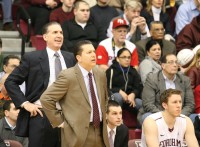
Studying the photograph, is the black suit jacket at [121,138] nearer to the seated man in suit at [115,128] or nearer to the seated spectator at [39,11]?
the seated man in suit at [115,128]

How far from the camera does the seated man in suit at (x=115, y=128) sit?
9164mm

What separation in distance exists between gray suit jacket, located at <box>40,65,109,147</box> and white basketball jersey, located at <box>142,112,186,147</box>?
0.91 metres

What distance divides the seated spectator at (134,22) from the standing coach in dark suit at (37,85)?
3.87 m

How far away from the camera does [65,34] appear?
38.2 feet

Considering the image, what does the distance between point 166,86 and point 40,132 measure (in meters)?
2.95

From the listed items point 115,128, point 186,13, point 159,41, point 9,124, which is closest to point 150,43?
point 159,41

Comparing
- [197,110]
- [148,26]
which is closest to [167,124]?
[197,110]

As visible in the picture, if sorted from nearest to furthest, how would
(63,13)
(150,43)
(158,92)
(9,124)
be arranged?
(9,124)
(158,92)
(150,43)
(63,13)

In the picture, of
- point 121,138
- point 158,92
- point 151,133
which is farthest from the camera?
point 158,92

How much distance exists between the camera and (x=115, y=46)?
11430 millimetres

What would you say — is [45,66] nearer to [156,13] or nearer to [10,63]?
[10,63]

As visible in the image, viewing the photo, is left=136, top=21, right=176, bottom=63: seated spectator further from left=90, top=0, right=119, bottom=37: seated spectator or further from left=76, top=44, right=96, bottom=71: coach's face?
left=76, top=44, right=96, bottom=71: coach's face

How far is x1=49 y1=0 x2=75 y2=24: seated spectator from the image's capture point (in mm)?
12133

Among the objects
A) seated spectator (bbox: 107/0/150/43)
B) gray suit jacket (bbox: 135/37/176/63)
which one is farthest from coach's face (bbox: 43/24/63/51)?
seated spectator (bbox: 107/0/150/43)
